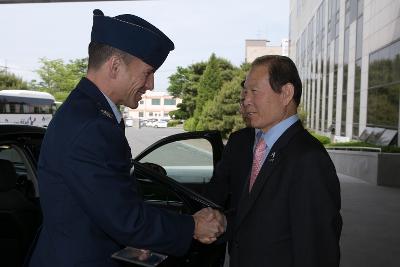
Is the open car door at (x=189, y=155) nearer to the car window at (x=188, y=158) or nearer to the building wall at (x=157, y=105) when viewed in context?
the car window at (x=188, y=158)

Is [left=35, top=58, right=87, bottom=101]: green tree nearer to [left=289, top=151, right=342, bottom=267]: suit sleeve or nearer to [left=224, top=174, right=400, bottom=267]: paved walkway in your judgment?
[left=224, top=174, right=400, bottom=267]: paved walkway

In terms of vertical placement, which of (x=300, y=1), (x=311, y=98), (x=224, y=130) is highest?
(x=300, y=1)

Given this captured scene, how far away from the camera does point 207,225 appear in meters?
1.86

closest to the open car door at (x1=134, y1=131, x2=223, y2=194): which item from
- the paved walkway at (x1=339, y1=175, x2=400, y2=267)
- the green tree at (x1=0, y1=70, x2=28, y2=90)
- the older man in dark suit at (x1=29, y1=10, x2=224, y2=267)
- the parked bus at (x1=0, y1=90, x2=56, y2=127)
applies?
the paved walkway at (x1=339, y1=175, x2=400, y2=267)

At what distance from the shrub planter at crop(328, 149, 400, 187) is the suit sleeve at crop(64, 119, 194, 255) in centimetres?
1203

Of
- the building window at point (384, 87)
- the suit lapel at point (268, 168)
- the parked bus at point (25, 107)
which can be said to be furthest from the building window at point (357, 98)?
the suit lapel at point (268, 168)

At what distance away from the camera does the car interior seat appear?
3.04 metres

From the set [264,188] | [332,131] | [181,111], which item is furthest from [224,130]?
[264,188]

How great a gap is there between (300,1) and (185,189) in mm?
52971

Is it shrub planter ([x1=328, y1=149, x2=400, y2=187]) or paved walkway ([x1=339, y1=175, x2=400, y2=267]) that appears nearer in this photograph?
paved walkway ([x1=339, y1=175, x2=400, y2=267])

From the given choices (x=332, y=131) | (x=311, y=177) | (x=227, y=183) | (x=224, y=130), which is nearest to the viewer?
(x=311, y=177)

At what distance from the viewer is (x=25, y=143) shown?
10.2 ft

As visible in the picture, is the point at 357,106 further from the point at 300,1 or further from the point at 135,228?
the point at 300,1

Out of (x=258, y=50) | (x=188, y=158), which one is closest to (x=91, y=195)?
(x=188, y=158)
